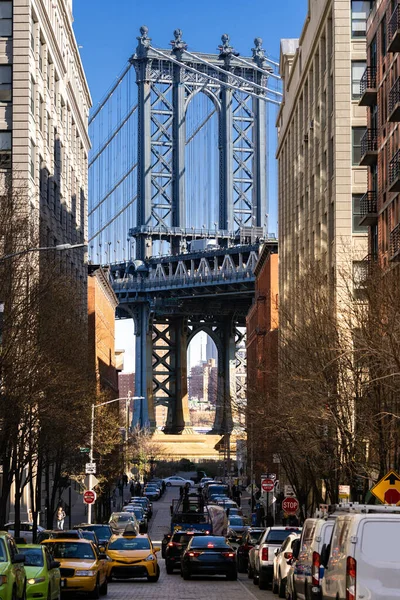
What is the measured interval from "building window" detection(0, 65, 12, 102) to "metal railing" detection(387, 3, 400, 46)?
20188mm

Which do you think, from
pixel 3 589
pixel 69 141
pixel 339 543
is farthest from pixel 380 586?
pixel 69 141

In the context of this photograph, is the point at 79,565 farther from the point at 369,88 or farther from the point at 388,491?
the point at 369,88

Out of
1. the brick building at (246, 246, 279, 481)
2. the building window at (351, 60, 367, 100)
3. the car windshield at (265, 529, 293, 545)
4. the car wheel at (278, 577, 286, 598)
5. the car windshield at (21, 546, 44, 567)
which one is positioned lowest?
the car wheel at (278, 577, 286, 598)

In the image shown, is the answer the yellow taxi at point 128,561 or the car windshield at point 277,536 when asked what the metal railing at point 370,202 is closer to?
the car windshield at point 277,536

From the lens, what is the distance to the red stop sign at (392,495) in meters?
34.6

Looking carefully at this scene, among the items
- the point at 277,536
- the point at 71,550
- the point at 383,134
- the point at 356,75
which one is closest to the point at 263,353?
the point at 356,75

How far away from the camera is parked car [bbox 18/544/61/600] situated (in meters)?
28.3

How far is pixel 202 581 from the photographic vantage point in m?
43.7

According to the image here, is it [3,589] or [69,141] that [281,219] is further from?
[3,589]

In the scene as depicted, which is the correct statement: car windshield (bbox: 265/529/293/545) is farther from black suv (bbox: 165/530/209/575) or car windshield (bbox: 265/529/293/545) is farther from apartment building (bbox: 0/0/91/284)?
apartment building (bbox: 0/0/91/284)

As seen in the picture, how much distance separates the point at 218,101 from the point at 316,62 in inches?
4502

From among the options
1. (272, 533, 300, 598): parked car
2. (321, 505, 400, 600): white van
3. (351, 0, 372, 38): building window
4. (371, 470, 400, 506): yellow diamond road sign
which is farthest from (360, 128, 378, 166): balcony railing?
(321, 505, 400, 600): white van

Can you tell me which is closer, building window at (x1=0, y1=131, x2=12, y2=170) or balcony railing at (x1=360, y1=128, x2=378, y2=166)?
balcony railing at (x1=360, y1=128, x2=378, y2=166)

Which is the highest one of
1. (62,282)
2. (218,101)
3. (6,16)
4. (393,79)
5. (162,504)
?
(218,101)
